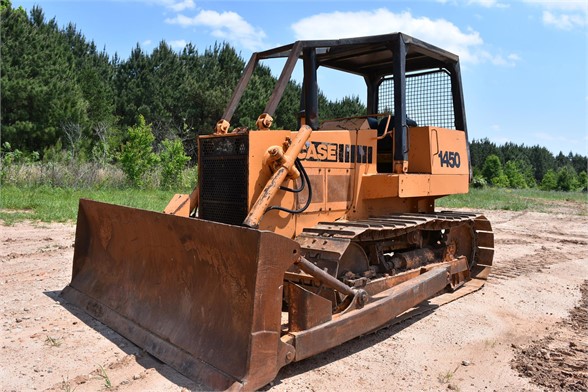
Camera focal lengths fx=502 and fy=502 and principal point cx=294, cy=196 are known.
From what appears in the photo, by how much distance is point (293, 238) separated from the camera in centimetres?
482

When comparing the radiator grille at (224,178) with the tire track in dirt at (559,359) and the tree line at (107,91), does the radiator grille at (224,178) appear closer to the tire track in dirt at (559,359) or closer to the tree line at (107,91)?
the tire track in dirt at (559,359)

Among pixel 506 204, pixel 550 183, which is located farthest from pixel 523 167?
pixel 506 204

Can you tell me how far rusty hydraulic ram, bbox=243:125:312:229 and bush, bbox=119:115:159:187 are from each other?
1684cm

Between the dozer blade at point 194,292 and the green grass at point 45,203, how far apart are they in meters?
6.67

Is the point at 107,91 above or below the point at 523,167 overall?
above

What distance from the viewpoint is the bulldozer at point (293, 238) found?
11.3 ft

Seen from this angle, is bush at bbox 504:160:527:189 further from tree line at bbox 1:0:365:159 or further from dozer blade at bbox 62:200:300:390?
dozer blade at bbox 62:200:300:390

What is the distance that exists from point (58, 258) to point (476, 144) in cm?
8016

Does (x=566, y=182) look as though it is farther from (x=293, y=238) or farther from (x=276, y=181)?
(x=276, y=181)

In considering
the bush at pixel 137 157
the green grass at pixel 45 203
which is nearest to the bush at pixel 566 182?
the bush at pixel 137 157

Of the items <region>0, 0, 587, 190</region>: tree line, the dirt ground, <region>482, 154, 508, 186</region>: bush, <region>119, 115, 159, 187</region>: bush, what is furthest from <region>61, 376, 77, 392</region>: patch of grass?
<region>482, 154, 508, 186</region>: bush

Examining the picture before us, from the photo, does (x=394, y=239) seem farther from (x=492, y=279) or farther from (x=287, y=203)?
(x=492, y=279)

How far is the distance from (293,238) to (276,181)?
0.73 m

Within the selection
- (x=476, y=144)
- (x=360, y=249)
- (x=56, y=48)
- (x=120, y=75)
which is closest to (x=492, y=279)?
(x=360, y=249)
